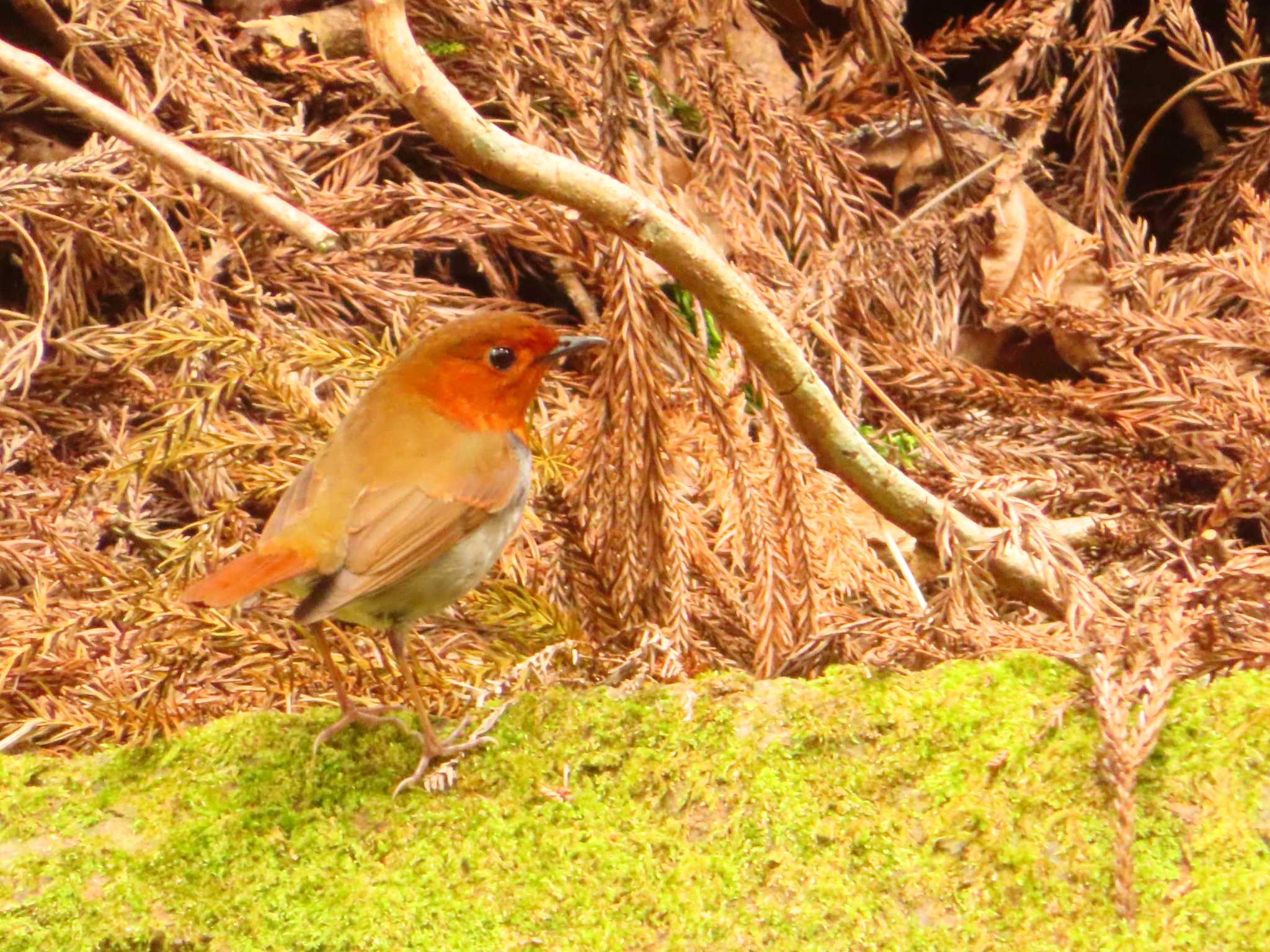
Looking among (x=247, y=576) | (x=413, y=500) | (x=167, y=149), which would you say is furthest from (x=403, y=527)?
(x=167, y=149)

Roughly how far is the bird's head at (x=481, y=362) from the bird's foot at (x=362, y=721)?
69 centimetres

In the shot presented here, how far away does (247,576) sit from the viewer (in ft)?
7.55

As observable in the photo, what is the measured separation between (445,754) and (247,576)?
1.53 ft

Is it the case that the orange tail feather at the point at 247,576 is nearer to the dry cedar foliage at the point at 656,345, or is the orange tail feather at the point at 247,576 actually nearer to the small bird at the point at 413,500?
the small bird at the point at 413,500

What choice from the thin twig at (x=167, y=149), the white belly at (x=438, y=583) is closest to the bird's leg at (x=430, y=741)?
the white belly at (x=438, y=583)

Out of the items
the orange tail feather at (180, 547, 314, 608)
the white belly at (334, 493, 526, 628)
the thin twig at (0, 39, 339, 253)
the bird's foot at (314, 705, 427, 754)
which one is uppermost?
the thin twig at (0, 39, 339, 253)

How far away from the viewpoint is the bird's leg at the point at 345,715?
2383mm

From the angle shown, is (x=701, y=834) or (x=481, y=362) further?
(x=481, y=362)

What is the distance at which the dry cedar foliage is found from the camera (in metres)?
2.71

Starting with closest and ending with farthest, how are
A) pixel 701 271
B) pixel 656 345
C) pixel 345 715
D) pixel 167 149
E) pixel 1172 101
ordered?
pixel 345 715 → pixel 701 271 → pixel 656 345 → pixel 167 149 → pixel 1172 101

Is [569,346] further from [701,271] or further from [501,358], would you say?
[701,271]

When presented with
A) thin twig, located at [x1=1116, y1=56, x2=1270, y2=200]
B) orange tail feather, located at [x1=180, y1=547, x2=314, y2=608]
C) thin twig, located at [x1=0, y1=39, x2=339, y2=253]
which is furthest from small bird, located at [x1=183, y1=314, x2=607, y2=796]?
thin twig, located at [x1=1116, y1=56, x2=1270, y2=200]

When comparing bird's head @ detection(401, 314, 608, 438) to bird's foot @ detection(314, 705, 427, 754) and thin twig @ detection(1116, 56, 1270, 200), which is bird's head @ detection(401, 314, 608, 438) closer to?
bird's foot @ detection(314, 705, 427, 754)

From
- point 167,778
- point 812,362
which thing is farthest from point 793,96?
point 167,778
